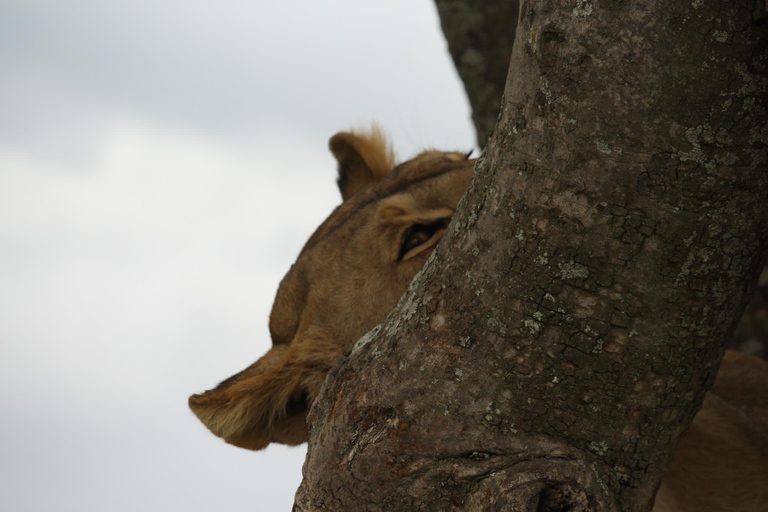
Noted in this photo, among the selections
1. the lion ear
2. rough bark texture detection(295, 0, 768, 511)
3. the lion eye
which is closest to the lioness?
the lion eye

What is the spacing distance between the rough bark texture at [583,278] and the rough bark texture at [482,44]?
8.42ft

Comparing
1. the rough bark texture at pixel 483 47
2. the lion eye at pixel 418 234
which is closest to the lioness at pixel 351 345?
the lion eye at pixel 418 234

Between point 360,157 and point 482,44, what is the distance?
101 cm

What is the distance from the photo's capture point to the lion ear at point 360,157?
11.1ft

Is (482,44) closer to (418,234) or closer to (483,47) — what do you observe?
(483,47)

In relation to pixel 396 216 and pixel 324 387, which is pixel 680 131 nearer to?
pixel 324 387

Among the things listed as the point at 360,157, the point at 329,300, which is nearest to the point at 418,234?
the point at 329,300

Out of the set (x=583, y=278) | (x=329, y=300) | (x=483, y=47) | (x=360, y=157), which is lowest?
(x=583, y=278)

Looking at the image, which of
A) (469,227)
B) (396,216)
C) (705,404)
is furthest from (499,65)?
(469,227)

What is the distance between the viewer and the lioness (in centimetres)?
240

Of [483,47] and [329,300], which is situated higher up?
[483,47]

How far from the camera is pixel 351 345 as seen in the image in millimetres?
2426

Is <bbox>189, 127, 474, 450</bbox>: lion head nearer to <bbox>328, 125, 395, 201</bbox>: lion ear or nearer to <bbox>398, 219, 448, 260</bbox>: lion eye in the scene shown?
<bbox>398, 219, 448, 260</bbox>: lion eye

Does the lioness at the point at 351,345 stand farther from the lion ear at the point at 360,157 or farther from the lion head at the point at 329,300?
the lion ear at the point at 360,157
